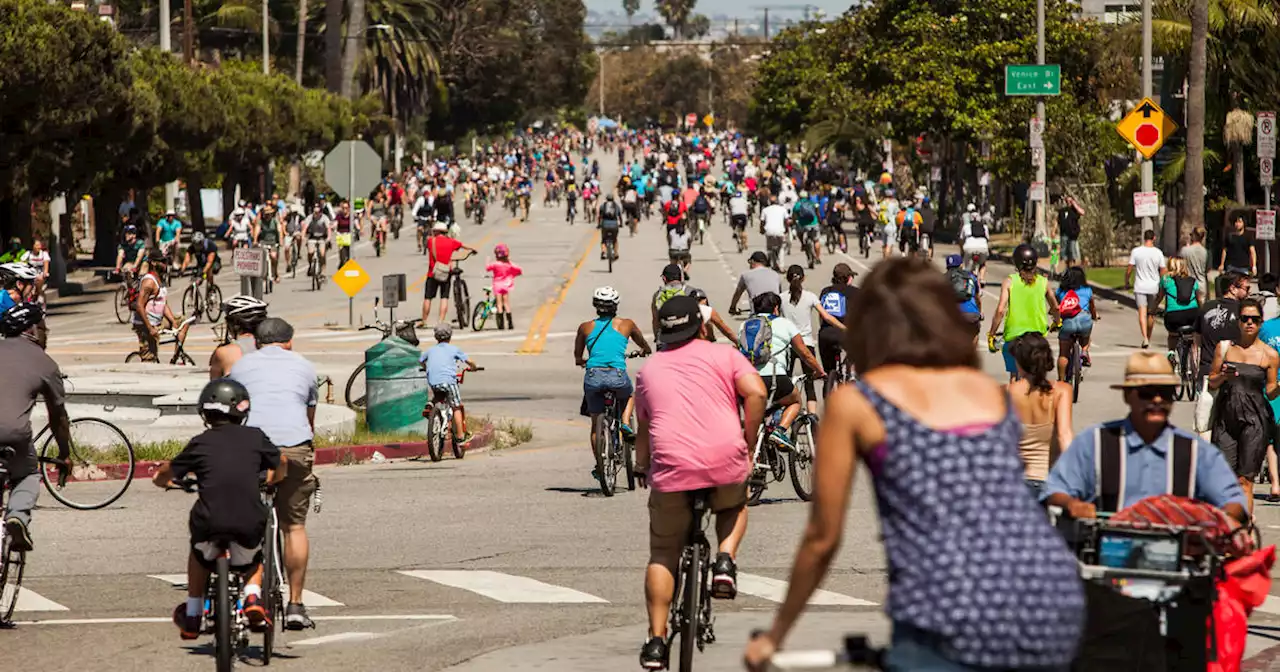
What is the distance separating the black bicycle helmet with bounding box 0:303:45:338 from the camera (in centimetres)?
1158

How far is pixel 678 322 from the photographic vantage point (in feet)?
31.9

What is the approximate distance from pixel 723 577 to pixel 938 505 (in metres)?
5.17

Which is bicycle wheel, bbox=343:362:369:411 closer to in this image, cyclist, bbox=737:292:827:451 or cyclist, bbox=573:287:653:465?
cyclist, bbox=573:287:653:465

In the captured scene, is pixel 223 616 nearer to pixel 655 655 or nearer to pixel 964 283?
pixel 655 655

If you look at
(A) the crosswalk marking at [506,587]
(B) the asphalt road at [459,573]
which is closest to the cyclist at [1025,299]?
(B) the asphalt road at [459,573]

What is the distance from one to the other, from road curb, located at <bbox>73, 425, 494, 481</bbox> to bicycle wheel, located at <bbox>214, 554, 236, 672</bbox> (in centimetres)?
961

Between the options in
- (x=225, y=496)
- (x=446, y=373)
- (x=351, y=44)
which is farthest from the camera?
(x=351, y=44)

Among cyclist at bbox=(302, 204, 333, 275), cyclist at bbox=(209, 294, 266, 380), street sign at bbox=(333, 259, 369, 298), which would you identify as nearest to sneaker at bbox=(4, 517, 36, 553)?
cyclist at bbox=(209, 294, 266, 380)

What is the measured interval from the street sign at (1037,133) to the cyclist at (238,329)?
1725 inches

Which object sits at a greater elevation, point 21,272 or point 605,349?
point 21,272

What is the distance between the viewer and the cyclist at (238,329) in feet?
36.8

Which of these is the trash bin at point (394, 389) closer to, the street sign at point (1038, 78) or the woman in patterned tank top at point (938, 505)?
the woman in patterned tank top at point (938, 505)

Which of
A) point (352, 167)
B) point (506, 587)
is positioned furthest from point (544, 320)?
point (506, 587)

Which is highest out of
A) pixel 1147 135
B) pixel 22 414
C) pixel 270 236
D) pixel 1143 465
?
pixel 1147 135
